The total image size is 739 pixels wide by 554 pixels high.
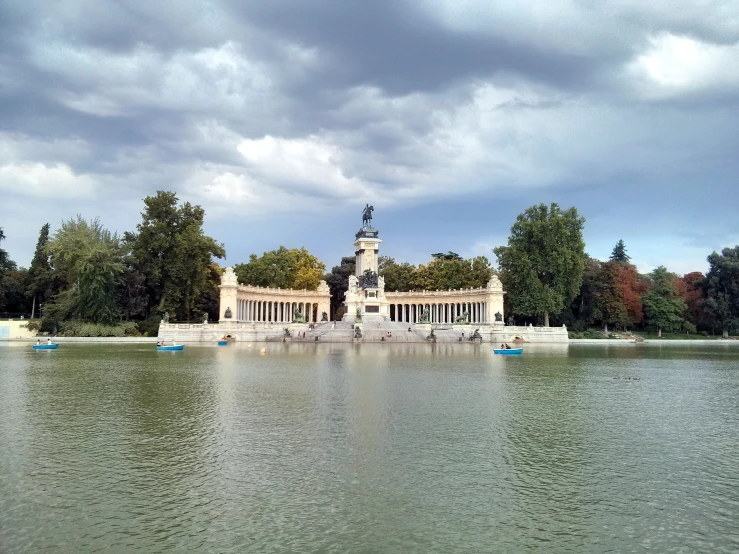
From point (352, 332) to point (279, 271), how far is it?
82.7 ft

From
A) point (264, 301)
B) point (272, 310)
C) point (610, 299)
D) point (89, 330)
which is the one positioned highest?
point (264, 301)

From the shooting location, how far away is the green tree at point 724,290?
72188 mm

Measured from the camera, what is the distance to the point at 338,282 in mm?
95062

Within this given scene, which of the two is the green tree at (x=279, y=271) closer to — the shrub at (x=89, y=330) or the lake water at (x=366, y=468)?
the shrub at (x=89, y=330)

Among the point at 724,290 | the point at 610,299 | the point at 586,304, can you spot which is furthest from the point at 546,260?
the point at 724,290

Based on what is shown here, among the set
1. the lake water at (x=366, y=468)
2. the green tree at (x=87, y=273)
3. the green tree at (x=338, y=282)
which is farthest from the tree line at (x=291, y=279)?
the lake water at (x=366, y=468)

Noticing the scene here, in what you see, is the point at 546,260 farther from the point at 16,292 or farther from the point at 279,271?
the point at 16,292

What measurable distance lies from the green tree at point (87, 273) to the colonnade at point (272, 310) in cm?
1422

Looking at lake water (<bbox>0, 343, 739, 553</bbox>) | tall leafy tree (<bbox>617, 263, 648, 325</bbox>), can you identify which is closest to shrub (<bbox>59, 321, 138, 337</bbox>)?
lake water (<bbox>0, 343, 739, 553</bbox>)

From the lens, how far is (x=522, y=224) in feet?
229

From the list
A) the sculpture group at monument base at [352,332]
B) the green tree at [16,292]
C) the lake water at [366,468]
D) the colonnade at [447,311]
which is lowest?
the lake water at [366,468]

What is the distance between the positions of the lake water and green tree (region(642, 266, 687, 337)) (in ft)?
185

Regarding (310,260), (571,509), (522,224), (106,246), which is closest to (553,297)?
(522,224)

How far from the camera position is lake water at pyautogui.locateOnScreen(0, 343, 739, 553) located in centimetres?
828
